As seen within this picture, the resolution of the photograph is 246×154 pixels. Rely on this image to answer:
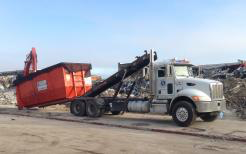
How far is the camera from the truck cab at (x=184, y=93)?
12.4 m

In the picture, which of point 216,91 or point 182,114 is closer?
point 182,114

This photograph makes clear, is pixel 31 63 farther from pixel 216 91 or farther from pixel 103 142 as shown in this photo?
pixel 103 142

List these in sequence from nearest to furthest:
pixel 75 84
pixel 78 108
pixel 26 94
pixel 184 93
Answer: pixel 184 93 → pixel 78 108 → pixel 75 84 → pixel 26 94

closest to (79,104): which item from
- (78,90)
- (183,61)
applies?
(78,90)

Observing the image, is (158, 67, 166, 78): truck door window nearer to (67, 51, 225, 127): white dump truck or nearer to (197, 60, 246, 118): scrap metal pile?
(67, 51, 225, 127): white dump truck

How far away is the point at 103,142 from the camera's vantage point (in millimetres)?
9648

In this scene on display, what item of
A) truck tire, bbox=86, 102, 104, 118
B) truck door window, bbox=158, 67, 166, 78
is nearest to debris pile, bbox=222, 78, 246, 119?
truck door window, bbox=158, 67, 166, 78

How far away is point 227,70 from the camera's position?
1243 inches

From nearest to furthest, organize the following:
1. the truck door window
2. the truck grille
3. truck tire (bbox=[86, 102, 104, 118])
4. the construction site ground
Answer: the construction site ground → the truck grille → the truck door window → truck tire (bbox=[86, 102, 104, 118])

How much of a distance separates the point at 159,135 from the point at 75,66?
29.1ft

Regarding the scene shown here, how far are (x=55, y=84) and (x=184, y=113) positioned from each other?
850cm

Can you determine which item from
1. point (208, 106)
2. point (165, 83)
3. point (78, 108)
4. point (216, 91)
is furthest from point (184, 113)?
point (78, 108)

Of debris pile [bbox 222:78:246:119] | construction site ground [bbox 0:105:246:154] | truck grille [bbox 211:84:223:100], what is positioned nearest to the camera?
construction site ground [bbox 0:105:246:154]

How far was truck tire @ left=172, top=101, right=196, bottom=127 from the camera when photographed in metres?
12.4
